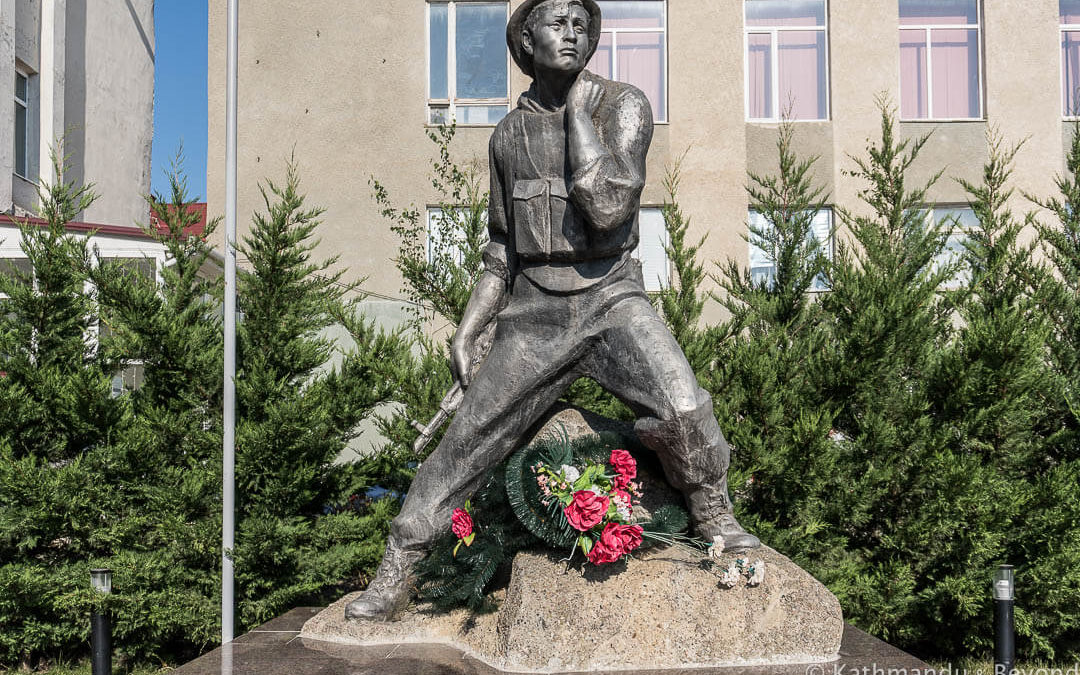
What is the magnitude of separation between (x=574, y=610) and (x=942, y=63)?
11037 millimetres

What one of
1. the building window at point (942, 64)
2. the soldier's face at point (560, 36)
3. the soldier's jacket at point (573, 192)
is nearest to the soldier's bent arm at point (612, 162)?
the soldier's jacket at point (573, 192)

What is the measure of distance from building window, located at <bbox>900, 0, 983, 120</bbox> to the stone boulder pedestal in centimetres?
1017

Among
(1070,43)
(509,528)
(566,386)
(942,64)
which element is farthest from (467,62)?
(509,528)

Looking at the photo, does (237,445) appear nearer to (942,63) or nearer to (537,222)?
(537,222)

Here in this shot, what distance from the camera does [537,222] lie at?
4188 mm

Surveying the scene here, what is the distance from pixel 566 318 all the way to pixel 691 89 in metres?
8.57

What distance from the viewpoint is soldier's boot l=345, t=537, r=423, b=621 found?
4219 millimetres

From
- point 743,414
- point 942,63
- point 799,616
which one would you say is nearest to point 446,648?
point 799,616

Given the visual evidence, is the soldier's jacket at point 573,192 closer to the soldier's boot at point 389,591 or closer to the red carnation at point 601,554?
the red carnation at point 601,554

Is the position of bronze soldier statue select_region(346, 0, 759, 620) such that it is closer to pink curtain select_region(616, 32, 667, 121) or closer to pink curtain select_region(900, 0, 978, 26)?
pink curtain select_region(616, 32, 667, 121)

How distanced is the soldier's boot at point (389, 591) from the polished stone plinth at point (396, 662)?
18cm

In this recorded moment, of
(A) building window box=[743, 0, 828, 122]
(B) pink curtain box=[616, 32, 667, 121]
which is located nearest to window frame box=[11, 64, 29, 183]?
(B) pink curtain box=[616, 32, 667, 121]

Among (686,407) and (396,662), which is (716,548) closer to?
(686,407)

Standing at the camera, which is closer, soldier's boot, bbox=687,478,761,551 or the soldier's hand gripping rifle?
soldier's boot, bbox=687,478,761,551
